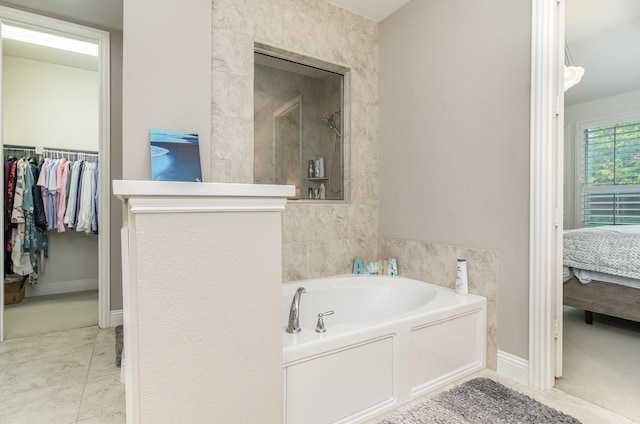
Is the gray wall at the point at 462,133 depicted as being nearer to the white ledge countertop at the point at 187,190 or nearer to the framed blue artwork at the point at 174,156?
the white ledge countertop at the point at 187,190

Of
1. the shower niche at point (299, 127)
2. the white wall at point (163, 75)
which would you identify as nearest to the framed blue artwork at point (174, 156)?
the white wall at point (163, 75)

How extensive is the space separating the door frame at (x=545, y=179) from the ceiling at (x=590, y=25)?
1.21m

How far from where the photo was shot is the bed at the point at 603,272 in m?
2.46

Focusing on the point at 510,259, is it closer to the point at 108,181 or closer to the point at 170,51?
the point at 170,51

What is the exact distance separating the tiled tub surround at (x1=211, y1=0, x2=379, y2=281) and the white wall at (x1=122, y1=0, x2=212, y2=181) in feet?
0.29

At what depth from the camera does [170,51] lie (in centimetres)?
190

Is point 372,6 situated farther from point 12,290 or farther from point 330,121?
point 12,290

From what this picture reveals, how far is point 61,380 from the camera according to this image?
1930 mm

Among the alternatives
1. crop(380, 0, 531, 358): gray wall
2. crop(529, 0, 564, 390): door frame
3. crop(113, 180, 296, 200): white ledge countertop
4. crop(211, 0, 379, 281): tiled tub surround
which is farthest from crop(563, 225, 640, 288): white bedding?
crop(113, 180, 296, 200): white ledge countertop

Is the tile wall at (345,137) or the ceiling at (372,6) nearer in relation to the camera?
the tile wall at (345,137)

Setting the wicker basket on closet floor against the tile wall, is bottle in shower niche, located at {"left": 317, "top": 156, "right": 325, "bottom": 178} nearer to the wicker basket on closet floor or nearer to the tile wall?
the tile wall

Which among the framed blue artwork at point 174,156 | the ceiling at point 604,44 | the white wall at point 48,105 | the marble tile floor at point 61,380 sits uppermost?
Answer: the ceiling at point 604,44

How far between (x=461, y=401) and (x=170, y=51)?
8.02ft

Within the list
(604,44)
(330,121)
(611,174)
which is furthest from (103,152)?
(611,174)
